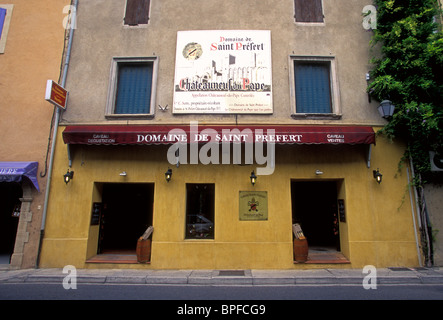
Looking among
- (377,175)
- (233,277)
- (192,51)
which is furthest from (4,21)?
(377,175)

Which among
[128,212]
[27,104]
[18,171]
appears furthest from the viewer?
[128,212]

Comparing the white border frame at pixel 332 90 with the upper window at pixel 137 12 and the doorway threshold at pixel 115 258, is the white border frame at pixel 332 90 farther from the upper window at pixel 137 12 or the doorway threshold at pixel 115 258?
the doorway threshold at pixel 115 258

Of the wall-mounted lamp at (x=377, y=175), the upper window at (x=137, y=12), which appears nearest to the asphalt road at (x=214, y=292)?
the wall-mounted lamp at (x=377, y=175)

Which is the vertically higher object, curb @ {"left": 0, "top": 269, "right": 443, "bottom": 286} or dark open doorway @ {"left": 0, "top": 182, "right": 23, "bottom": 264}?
dark open doorway @ {"left": 0, "top": 182, "right": 23, "bottom": 264}

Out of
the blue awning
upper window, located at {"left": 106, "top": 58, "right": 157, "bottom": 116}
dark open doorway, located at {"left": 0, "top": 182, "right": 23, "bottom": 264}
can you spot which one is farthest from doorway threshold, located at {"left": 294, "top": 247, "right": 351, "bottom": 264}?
dark open doorway, located at {"left": 0, "top": 182, "right": 23, "bottom": 264}

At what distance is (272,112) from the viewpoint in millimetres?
8656

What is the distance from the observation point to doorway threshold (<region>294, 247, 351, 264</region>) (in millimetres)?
7770

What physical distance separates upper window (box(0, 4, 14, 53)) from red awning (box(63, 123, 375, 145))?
17.1 ft

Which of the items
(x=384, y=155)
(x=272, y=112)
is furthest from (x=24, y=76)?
(x=384, y=155)

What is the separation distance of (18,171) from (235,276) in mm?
7430

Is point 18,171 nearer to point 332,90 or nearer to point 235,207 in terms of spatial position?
point 235,207

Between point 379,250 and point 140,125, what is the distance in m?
8.70

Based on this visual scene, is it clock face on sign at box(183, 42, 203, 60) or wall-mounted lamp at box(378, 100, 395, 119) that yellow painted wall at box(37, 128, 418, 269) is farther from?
clock face on sign at box(183, 42, 203, 60)

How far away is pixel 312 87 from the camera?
9.16m
